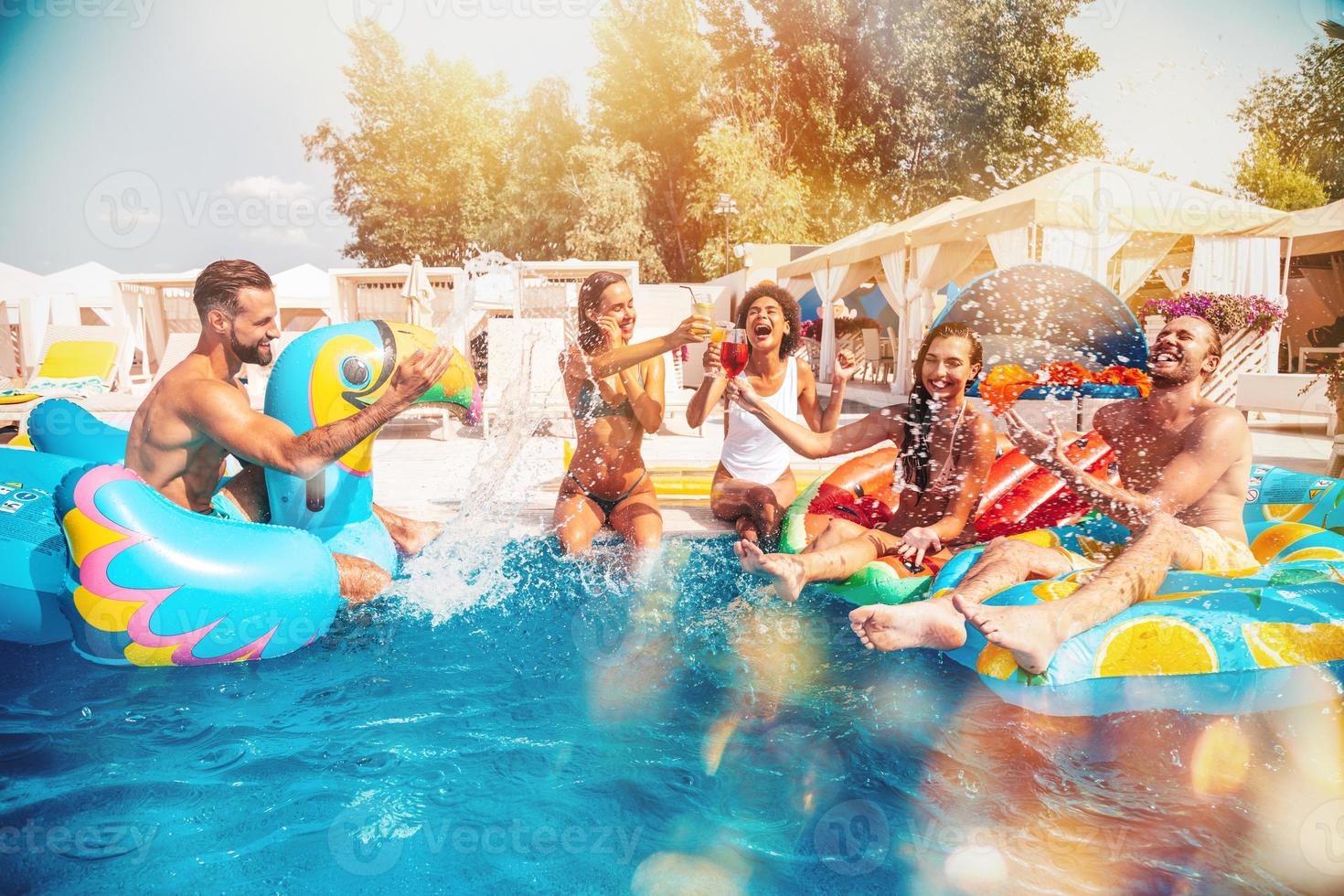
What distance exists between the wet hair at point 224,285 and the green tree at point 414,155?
94.5 feet

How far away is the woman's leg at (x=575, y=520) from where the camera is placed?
4.07 metres

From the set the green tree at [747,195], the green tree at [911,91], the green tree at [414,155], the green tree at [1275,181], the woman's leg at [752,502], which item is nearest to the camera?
the woman's leg at [752,502]

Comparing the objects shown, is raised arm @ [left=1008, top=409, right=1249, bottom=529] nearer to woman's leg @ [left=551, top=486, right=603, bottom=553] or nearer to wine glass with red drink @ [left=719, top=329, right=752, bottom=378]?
wine glass with red drink @ [left=719, top=329, right=752, bottom=378]

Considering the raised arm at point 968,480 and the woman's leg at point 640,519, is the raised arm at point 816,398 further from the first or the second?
the woman's leg at point 640,519

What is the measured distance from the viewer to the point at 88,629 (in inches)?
112

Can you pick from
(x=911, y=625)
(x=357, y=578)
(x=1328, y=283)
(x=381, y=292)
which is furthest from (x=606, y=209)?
(x=911, y=625)

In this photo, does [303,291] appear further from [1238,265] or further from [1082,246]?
[1238,265]

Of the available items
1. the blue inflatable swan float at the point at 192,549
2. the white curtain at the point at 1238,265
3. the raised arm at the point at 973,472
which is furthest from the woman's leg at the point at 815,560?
the white curtain at the point at 1238,265

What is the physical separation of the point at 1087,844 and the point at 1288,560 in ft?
5.05

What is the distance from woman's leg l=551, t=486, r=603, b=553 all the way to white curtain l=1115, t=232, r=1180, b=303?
26.1 feet

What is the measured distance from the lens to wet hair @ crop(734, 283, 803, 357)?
4.46m

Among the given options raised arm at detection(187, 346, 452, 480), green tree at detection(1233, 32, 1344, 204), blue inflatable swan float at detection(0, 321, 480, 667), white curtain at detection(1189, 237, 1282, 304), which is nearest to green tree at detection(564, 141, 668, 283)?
green tree at detection(1233, 32, 1344, 204)

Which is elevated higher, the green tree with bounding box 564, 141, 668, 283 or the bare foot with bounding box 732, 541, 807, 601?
the green tree with bounding box 564, 141, 668, 283

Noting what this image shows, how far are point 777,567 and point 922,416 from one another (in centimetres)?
131
